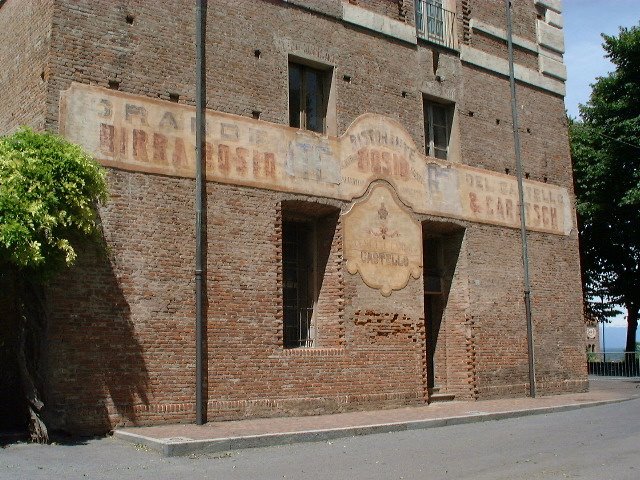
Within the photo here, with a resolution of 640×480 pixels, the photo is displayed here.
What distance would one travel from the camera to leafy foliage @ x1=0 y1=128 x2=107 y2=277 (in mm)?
9078

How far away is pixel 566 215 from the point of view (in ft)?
62.1

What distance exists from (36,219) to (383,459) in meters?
5.07

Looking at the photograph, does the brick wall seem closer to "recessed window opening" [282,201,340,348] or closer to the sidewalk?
"recessed window opening" [282,201,340,348]

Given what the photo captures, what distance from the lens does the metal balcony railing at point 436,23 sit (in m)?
16.9

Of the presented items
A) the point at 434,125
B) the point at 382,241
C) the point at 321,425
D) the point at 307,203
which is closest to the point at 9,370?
the point at 321,425

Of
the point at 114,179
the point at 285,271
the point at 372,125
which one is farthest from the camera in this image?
the point at 372,125

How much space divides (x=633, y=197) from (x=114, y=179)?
51.7 ft

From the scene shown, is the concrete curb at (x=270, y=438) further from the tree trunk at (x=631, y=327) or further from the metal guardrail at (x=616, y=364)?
the tree trunk at (x=631, y=327)

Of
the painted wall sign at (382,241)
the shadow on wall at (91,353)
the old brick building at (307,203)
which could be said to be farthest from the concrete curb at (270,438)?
the painted wall sign at (382,241)

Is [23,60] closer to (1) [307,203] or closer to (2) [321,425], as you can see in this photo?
(1) [307,203]

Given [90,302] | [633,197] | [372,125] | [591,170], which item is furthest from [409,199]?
[591,170]

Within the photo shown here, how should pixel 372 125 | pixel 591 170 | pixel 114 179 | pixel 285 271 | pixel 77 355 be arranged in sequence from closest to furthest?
pixel 77 355 < pixel 114 179 < pixel 285 271 < pixel 372 125 < pixel 591 170

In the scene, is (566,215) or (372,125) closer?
(372,125)

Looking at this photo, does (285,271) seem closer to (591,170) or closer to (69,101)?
(69,101)
